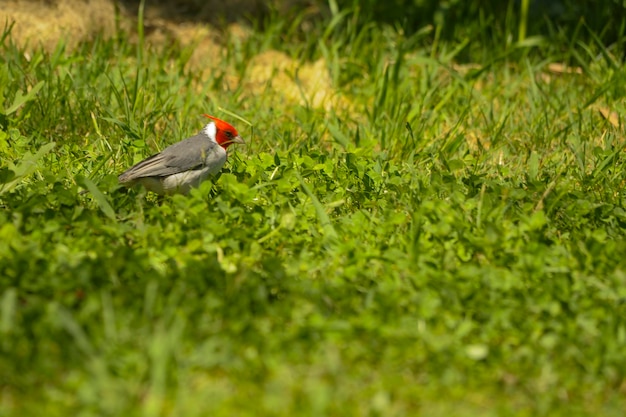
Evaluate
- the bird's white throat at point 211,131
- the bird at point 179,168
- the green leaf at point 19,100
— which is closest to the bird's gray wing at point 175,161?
the bird at point 179,168

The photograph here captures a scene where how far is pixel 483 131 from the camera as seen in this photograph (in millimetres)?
6184

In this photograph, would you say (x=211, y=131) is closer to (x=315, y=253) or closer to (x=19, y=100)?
(x=19, y=100)

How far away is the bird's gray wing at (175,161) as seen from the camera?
4785 mm

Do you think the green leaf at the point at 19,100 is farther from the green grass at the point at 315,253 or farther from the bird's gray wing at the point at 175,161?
the bird's gray wing at the point at 175,161

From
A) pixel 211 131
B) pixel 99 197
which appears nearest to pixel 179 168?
pixel 211 131

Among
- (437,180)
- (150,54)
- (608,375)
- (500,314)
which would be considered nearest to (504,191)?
(437,180)

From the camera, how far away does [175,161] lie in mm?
4895

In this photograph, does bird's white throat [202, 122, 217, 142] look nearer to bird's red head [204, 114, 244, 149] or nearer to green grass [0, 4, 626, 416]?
bird's red head [204, 114, 244, 149]

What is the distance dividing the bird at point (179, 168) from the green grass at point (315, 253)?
0.16 metres

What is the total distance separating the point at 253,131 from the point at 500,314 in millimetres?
2897

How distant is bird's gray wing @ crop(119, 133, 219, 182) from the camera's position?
4.79 metres

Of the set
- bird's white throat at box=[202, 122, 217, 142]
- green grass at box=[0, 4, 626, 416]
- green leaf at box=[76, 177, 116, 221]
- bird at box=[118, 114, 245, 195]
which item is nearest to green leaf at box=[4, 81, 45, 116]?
green grass at box=[0, 4, 626, 416]

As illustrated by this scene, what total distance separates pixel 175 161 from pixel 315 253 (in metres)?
1.18

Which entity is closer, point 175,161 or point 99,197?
point 99,197
